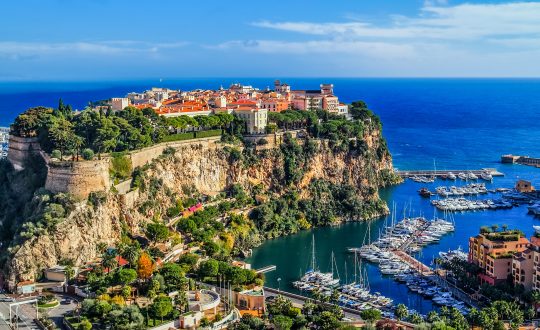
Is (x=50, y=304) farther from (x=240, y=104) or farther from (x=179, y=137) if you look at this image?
(x=240, y=104)

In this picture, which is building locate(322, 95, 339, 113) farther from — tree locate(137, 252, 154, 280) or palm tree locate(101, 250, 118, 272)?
tree locate(137, 252, 154, 280)

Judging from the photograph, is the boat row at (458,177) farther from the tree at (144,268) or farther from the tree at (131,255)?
the tree at (144,268)

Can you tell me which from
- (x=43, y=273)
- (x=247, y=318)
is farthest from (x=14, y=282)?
(x=247, y=318)

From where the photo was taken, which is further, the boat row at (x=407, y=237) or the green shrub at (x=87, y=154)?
the boat row at (x=407, y=237)

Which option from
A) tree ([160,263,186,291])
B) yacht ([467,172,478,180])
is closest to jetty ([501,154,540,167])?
yacht ([467,172,478,180])

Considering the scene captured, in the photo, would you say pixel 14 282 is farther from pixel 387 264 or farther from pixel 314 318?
pixel 387 264

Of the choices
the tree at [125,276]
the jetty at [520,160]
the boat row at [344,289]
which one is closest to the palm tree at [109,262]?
the tree at [125,276]
